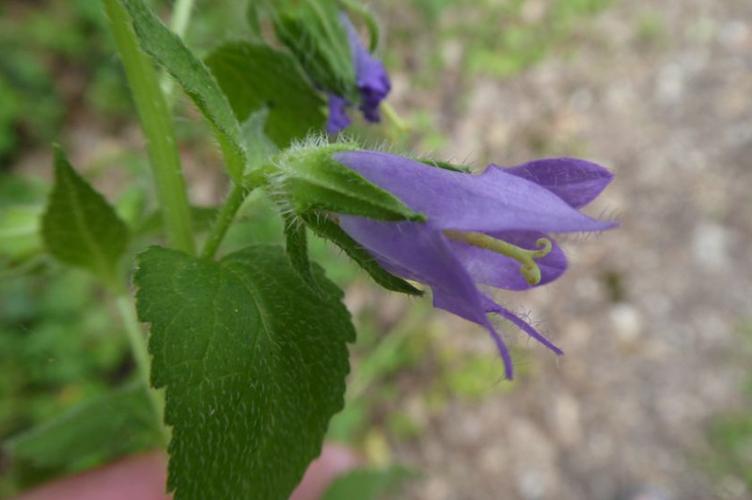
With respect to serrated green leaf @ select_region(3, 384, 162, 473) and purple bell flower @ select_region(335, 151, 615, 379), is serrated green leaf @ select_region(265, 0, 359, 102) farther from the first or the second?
serrated green leaf @ select_region(3, 384, 162, 473)

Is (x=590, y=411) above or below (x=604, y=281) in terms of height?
below

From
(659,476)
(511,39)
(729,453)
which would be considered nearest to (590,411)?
(659,476)

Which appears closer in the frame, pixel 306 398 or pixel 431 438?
pixel 306 398

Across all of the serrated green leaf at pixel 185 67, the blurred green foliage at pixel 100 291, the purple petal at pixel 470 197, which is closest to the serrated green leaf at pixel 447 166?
the purple petal at pixel 470 197

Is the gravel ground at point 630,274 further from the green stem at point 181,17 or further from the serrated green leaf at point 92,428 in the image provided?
the green stem at point 181,17

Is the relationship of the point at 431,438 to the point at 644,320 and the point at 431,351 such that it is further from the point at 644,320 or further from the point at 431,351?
the point at 644,320

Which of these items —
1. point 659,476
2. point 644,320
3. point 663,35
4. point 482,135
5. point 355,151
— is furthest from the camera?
point 663,35

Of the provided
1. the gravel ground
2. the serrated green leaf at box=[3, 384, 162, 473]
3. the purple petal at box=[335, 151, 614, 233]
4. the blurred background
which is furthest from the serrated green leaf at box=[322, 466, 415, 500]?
the purple petal at box=[335, 151, 614, 233]
